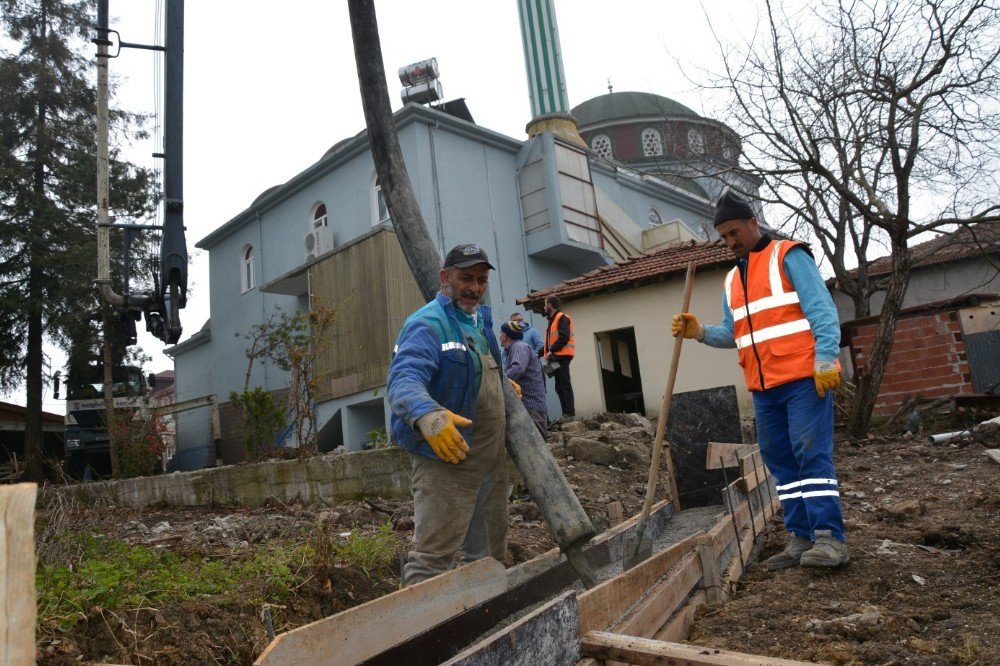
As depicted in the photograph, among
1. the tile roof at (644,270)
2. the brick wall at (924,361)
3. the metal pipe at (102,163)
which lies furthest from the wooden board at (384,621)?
the metal pipe at (102,163)

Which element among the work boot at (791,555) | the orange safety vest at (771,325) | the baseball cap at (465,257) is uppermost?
the baseball cap at (465,257)

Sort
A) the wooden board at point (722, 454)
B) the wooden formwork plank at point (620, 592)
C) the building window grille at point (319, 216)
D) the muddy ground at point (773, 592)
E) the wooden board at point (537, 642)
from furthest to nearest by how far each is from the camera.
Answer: the building window grille at point (319, 216)
the wooden board at point (722, 454)
the muddy ground at point (773, 592)
the wooden formwork plank at point (620, 592)
the wooden board at point (537, 642)

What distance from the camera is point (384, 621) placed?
9.34 ft

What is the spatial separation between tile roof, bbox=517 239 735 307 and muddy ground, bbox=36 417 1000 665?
7395mm

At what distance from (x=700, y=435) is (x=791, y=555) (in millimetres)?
2426

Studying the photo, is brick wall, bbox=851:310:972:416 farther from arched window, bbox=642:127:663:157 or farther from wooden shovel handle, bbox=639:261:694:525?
arched window, bbox=642:127:663:157

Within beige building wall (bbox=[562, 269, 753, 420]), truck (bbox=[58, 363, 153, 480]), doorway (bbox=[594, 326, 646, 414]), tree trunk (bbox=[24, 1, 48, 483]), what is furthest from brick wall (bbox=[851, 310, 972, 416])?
tree trunk (bbox=[24, 1, 48, 483])

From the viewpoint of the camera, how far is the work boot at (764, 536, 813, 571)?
4.00m

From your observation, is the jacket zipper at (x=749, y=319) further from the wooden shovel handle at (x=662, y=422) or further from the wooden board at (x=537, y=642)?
the wooden board at (x=537, y=642)

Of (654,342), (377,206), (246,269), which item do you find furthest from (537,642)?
(246,269)

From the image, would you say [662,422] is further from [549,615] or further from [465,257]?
[549,615]

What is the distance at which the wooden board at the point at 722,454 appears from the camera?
537cm

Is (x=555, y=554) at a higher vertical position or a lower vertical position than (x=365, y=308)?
lower

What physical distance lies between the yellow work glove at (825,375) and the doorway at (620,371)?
11.2 metres
